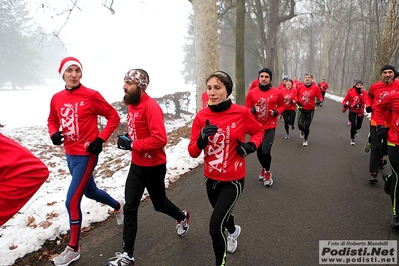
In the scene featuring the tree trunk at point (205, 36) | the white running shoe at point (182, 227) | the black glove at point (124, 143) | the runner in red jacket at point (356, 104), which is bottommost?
the white running shoe at point (182, 227)

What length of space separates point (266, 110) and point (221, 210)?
312cm

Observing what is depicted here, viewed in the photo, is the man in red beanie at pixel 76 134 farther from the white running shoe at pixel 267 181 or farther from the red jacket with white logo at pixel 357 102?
the red jacket with white logo at pixel 357 102

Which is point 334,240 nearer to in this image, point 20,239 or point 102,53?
point 20,239

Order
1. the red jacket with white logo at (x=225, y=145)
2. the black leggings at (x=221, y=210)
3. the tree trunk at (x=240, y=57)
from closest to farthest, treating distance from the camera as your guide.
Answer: the black leggings at (x=221, y=210)
the red jacket with white logo at (x=225, y=145)
the tree trunk at (x=240, y=57)

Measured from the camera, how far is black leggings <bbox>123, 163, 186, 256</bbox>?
3039mm

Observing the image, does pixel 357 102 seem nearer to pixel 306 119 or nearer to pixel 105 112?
→ pixel 306 119

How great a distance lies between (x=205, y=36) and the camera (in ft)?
28.7

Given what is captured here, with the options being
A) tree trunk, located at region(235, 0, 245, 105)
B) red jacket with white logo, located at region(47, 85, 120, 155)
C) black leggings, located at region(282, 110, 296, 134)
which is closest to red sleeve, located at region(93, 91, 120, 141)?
red jacket with white logo, located at region(47, 85, 120, 155)

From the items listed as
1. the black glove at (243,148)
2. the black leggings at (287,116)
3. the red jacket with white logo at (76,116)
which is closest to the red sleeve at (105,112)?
the red jacket with white logo at (76,116)

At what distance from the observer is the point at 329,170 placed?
624 cm

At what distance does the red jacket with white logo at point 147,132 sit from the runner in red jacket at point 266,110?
2626 mm

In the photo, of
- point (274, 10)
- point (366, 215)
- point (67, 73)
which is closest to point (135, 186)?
point (67, 73)

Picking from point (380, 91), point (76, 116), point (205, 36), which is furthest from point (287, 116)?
point (76, 116)

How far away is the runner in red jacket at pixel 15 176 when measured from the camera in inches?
55.4
